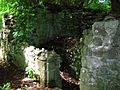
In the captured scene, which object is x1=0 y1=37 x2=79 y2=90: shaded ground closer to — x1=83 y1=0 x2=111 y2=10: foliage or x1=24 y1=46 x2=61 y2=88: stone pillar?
x1=24 y1=46 x2=61 y2=88: stone pillar

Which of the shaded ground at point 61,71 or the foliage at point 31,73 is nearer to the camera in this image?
the foliage at point 31,73

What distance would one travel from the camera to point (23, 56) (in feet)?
27.7

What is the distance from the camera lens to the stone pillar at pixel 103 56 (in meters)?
4.85

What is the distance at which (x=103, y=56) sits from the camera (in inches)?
Result: 195

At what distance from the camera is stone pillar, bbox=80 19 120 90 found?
4852mm

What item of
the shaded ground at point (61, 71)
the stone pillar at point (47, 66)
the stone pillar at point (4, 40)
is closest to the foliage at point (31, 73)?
the stone pillar at point (47, 66)

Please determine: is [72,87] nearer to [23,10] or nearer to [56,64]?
[56,64]

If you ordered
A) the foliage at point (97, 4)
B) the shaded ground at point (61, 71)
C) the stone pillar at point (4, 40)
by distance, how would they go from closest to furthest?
1. the shaded ground at point (61, 71)
2. the stone pillar at point (4, 40)
3. the foliage at point (97, 4)

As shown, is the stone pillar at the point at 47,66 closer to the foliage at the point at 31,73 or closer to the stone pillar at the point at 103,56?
the foliage at the point at 31,73

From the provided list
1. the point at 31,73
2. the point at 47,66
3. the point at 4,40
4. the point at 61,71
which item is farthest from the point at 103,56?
the point at 4,40

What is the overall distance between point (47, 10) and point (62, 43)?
1.06 m

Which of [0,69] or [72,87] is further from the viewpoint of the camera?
[0,69]

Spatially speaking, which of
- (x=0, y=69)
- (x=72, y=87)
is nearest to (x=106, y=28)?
(x=72, y=87)

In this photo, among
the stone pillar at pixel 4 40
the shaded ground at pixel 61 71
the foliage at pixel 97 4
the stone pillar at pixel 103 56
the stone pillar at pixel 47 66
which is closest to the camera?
the stone pillar at pixel 103 56
